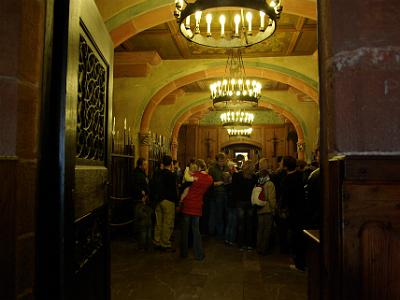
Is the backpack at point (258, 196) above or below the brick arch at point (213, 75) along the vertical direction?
below

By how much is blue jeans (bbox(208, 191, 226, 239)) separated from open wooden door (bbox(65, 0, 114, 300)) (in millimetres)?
4683

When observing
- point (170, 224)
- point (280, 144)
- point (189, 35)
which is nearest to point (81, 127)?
point (189, 35)

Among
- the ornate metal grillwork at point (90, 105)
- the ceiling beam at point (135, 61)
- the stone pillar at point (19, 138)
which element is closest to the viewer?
the stone pillar at point (19, 138)

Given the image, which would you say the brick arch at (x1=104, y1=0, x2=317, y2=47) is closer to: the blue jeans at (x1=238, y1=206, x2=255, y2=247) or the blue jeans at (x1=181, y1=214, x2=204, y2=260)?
the blue jeans at (x1=181, y1=214, x2=204, y2=260)

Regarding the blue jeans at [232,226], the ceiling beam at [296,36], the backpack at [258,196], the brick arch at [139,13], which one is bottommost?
the blue jeans at [232,226]

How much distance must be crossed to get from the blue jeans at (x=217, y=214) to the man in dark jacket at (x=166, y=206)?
59.2 inches

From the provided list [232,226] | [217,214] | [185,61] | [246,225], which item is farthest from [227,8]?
[185,61]

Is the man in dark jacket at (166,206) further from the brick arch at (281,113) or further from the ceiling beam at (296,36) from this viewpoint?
the brick arch at (281,113)

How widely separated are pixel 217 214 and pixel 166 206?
1.85m

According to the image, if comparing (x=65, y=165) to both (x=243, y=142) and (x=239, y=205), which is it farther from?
(x=243, y=142)

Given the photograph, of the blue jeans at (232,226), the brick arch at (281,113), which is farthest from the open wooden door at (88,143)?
the brick arch at (281,113)

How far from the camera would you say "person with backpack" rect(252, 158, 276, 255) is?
5742 mm

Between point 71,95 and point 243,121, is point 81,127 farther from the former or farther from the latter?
point 243,121

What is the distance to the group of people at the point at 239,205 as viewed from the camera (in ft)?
16.7
